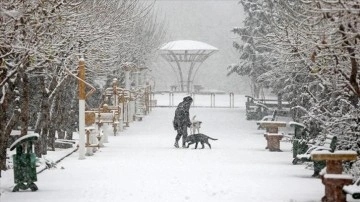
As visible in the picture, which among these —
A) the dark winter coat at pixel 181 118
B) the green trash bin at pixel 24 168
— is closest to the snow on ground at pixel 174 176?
the green trash bin at pixel 24 168

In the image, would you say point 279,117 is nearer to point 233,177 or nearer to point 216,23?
point 233,177

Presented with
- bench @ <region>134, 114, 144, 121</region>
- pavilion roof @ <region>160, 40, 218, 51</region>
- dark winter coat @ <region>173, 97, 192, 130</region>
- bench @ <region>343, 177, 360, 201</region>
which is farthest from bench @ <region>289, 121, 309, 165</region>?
pavilion roof @ <region>160, 40, 218, 51</region>

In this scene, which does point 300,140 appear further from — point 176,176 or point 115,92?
point 115,92

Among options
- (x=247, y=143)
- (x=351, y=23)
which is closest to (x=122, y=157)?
(x=247, y=143)

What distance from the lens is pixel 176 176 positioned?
51.8 feet

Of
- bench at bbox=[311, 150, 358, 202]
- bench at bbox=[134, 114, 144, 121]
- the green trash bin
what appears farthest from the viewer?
bench at bbox=[134, 114, 144, 121]

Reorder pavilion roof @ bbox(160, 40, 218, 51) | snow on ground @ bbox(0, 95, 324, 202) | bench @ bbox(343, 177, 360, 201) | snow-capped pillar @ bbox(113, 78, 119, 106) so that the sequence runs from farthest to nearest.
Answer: pavilion roof @ bbox(160, 40, 218, 51), snow-capped pillar @ bbox(113, 78, 119, 106), snow on ground @ bbox(0, 95, 324, 202), bench @ bbox(343, 177, 360, 201)

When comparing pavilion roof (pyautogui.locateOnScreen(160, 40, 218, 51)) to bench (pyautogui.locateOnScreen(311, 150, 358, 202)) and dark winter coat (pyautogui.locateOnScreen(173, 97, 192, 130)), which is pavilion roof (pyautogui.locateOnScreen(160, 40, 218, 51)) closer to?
dark winter coat (pyautogui.locateOnScreen(173, 97, 192, 130))

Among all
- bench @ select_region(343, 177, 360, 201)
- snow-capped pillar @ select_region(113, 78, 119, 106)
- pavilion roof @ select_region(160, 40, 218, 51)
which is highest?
pavilion roof @ select_region(160, 40, 218, 51)

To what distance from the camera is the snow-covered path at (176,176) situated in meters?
12.7

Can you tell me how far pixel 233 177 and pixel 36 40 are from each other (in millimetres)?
5160

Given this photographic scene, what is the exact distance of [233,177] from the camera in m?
15.7

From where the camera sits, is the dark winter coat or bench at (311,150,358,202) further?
the dark winter coat

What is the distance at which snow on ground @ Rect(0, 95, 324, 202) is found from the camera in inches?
499
